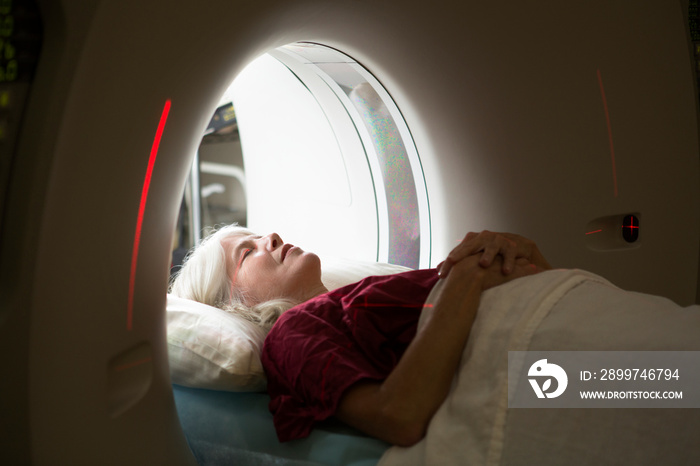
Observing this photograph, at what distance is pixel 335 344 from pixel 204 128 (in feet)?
1.49

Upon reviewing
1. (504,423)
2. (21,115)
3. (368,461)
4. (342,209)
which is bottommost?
(368,461)

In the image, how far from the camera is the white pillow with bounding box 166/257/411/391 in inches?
41.7

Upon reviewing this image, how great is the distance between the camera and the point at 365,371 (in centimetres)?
97

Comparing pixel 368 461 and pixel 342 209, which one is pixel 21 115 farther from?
pixel 342 209

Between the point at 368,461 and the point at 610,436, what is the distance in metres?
0.38

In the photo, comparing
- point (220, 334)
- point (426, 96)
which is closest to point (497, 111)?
point (426, 96)

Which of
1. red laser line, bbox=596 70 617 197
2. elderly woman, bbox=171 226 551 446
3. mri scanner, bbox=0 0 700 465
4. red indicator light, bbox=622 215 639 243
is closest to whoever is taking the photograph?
mri scanner, bbox=0 0 700 465

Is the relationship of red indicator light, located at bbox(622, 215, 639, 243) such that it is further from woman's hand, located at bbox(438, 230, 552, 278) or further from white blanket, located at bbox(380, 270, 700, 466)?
white blanket, located at bbox(380, 270, 700, 466)

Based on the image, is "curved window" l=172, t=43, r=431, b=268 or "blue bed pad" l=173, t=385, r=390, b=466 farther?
"curved window" l=172, t=43, r=431, b=268

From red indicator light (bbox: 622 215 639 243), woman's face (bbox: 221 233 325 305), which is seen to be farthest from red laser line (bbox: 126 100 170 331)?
red indicator light (bbox: 622 215 639 243)

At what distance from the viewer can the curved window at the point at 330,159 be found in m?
1.59

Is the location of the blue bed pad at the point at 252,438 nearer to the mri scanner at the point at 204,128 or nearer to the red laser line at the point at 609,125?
the mri scanner at the point at 204,128

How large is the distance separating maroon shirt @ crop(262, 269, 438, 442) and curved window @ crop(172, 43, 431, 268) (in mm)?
527

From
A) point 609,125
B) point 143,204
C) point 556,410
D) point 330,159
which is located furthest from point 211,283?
point 609,125
